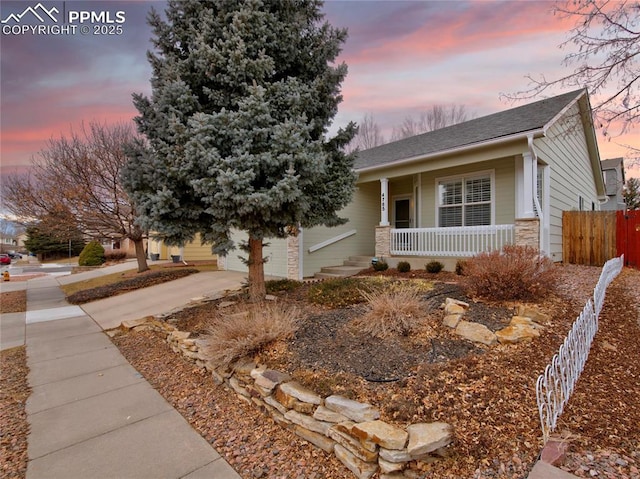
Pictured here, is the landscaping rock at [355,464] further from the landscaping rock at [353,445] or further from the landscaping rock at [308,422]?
the landscaping rock at [308,422]

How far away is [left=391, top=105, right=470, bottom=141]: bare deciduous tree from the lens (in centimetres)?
2311

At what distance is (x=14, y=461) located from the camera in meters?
2.53

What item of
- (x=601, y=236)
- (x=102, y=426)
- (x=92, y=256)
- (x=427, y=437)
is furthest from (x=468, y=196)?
A: (x=92, y=256)

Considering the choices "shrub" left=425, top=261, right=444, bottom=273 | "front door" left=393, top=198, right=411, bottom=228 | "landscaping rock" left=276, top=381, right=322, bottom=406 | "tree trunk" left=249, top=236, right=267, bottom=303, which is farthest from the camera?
"front door" left=393, top=198, right=411, bottom=228

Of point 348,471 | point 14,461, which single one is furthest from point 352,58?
point 14,461

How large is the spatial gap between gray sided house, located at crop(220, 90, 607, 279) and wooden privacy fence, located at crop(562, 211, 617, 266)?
13.0 inches

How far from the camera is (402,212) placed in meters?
11.8

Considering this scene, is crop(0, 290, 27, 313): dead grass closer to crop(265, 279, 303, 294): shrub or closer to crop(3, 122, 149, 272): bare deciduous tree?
crop(3, 122, 149, 272): bare deciduous tree

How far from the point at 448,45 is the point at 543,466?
808cm

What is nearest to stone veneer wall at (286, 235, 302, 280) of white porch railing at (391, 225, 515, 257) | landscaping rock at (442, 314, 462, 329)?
white porch railing at (391, 225, 515, 257)

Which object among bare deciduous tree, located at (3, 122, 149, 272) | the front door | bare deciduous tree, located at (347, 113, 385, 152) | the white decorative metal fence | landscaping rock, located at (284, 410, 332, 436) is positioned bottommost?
landscaping rock, located at (284, 410, 332, 436)

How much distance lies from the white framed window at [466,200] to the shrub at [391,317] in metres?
6.15

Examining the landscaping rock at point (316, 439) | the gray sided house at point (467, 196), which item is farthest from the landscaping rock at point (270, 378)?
the gray sided house at point (467, 196)

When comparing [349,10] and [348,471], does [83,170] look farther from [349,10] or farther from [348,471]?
[348,471]
